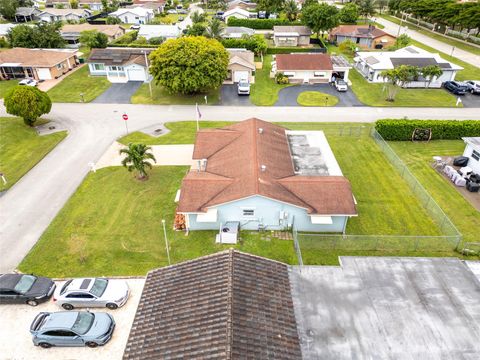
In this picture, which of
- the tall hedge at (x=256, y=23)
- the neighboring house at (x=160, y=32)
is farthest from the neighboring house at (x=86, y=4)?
the neighboring house at (x=160, y=32)

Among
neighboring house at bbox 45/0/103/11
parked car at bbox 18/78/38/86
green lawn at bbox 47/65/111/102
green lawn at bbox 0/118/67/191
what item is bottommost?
green lawn at bbox 0/118/67/191

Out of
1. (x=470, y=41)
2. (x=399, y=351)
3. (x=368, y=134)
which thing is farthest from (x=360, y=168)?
(x=470, y=41)

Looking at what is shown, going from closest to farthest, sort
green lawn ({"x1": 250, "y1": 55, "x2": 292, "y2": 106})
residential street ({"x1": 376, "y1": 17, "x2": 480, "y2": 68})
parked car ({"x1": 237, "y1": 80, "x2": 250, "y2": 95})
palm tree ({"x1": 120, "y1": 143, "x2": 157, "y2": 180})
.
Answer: palm tree ({"x1": 120, "y1": 143, "x2": 157, "y2": 180}), green lawn ({"x1": 250, "y1": 55, "x2": 292, "y2": 106}), parked car ({"x1": 237, "y1": 80, "x2": 250, "y2": 95}), residential street ({"x1": 376, "y1": 17, "x2": 480, "y2": 68})

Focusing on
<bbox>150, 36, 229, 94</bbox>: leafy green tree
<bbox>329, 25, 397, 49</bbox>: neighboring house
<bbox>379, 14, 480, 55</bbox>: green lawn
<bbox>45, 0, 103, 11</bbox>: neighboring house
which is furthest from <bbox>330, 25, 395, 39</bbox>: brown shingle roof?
<bbox>45, 0, 103, 11</bbox>: neighboring house

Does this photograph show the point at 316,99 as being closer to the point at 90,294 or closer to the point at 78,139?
the point at 78,139

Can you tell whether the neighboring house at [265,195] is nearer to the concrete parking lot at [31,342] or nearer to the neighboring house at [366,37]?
the concrete parking lot at [31,342]

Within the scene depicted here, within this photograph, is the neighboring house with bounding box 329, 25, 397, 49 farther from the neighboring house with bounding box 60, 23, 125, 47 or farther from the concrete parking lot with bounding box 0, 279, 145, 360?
the concrete parking lot with bounding box 0, 279, 145, 360

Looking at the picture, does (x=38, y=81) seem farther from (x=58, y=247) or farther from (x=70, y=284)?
(x=70, y=284)
